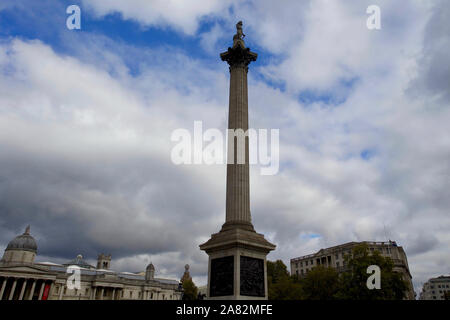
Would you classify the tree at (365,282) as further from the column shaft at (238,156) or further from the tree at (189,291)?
the tree at (189,291)

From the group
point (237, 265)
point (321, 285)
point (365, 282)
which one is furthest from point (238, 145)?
point (321, 285)

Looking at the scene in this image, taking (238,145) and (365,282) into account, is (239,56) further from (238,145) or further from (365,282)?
(365,282)

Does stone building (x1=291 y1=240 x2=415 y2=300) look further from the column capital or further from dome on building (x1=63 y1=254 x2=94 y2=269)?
dome on building (x1=63 y1=254 x2=94 y2=269)

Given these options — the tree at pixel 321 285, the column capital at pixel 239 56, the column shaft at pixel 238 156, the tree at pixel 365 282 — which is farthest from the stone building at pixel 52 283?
the column capital at pixel 239 56

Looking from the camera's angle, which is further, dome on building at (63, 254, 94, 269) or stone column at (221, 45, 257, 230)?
dome on building at (63, 254, 94, 269)

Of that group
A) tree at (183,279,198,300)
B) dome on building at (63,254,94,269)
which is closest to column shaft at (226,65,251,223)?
tree at (183,279,198,300)

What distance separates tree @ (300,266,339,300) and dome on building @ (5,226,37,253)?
3385 inches

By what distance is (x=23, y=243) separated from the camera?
101688mm

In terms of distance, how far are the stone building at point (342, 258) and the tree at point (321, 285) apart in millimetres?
14959

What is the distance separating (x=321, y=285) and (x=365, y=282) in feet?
39.1

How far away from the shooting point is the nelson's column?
21359 millimetres

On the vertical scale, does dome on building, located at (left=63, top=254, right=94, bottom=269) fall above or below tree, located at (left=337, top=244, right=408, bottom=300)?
above
